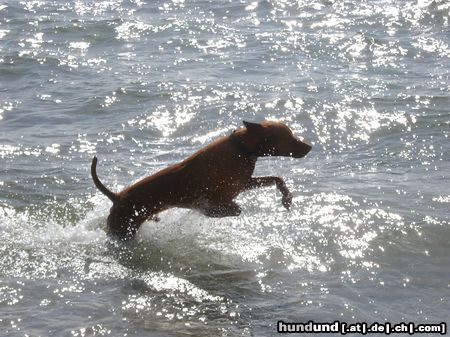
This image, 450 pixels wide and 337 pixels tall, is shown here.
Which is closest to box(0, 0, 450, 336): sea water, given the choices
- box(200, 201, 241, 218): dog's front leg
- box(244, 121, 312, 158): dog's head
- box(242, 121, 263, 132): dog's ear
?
box(200, 201, 241, 218): dog's front leg

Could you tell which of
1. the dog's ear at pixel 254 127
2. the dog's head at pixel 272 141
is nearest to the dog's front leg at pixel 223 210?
the dog's head at pixel 272 141

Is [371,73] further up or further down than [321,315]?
further down

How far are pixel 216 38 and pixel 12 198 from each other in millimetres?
7445

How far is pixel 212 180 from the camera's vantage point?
21.2 feet

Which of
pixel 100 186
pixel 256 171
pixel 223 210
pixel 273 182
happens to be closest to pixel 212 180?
pixel 223 210

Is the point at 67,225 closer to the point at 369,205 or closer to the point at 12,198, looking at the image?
the point at 12,198

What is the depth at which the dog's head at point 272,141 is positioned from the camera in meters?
6.32

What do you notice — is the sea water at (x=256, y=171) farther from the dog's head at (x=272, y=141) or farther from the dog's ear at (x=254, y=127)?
the dog's ear at (x=254, y=127)

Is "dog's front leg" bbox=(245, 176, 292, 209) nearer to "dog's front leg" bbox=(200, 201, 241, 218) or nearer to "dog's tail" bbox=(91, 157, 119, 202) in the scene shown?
"dog's front leg" bbox=(200, 201, 241, 218)

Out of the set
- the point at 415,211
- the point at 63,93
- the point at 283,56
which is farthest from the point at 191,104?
the point at 415,211

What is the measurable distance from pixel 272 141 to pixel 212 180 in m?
0.55

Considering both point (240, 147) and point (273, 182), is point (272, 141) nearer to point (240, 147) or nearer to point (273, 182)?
point (240, 147)

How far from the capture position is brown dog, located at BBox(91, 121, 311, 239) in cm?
637

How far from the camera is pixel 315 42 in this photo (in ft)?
46.1
